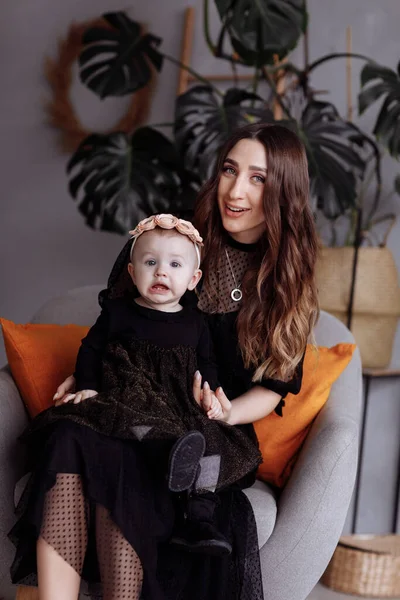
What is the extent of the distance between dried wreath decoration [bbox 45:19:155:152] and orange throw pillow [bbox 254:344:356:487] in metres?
1.60

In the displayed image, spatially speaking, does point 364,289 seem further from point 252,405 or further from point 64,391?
point 64,391

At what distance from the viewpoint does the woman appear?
1.44 meters

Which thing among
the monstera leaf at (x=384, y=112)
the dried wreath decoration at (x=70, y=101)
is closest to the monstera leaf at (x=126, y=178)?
the dried wreath decoration at (x=70, y=101)

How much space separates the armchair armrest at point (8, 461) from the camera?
165 cm

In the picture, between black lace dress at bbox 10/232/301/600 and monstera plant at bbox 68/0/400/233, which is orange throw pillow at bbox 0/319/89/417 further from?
monstera plant at bbox 68/0/400/233

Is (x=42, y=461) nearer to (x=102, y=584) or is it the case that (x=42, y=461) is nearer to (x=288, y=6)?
(x=102, y=584)

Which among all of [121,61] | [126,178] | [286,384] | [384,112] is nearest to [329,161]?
[384,112]

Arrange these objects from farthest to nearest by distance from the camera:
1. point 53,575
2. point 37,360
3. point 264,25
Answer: point 264,25 < point 37,360 < point 53,575

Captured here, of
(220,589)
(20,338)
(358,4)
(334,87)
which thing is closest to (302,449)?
(220,589)

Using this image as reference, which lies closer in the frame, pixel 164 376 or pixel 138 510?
pixel 138 510

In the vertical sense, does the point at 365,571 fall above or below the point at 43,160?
below

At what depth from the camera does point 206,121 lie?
241 centimetres

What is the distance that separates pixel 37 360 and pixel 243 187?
0.66m

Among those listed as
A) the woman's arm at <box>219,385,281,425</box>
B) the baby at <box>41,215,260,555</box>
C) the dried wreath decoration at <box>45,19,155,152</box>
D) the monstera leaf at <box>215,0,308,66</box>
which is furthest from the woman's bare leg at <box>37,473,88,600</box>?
the dried wreath decoration at <box>45,19,155,152</box>
